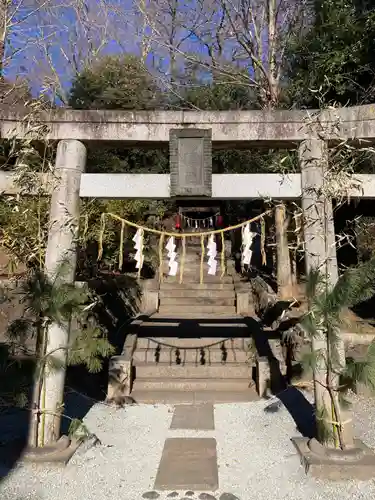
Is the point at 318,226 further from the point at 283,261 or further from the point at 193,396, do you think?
the point at 283,261

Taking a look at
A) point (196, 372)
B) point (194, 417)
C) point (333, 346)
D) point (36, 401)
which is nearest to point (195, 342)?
point (196, 372)

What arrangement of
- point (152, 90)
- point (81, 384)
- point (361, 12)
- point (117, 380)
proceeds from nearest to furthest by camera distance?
1. point (117, 380)
2. point (81, 384)
3. point (361, 12)
4. point (152, 90)

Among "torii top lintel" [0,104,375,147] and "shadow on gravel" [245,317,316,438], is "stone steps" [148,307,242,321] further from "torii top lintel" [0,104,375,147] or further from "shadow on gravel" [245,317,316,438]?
"torii top lintel" [0,104,375,147]

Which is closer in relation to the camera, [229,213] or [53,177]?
[53,177]

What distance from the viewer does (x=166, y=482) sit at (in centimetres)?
460

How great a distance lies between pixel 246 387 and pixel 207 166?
4820 millimetres

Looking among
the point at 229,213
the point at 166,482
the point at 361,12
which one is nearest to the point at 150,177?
the point at 166,482

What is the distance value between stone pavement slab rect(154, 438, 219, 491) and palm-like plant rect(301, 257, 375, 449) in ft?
4.60

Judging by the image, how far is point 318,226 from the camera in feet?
17.5

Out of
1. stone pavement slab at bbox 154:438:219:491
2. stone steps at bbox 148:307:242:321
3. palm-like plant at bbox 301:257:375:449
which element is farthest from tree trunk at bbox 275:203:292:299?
palm-like plant at bbox 301:257:375:449

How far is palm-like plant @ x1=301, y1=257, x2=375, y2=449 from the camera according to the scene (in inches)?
183

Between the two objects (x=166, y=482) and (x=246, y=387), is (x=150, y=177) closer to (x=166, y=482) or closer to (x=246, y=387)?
(x=166, y=482)

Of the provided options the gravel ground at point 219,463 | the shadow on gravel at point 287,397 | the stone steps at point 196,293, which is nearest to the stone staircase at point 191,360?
the shadow on gravel at point 287,397

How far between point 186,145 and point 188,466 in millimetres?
4008
